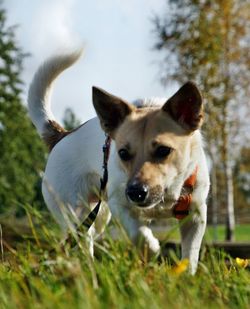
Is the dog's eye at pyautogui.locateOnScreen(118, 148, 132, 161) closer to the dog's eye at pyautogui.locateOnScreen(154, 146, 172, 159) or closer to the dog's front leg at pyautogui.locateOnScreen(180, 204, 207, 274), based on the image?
the dog's eye at pyautogui.locateOnScreen(154, 146, 172, 159)

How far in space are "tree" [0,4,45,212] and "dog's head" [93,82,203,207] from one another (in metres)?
29.3

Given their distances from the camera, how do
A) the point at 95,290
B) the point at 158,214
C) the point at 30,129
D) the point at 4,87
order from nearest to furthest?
1. the point at 95,290
2. the point at 158,214
3. the point at 4,87
4. the point at 30,129

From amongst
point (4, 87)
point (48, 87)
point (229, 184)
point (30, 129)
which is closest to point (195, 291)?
point (48, 87)

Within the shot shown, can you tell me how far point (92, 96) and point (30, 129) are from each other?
134ft

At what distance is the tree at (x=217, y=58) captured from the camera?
26125 mm

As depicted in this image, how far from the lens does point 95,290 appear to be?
8.35 feet

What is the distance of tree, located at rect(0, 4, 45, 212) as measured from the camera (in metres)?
37.7

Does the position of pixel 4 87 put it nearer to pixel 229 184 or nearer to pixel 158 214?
pixel 229 184

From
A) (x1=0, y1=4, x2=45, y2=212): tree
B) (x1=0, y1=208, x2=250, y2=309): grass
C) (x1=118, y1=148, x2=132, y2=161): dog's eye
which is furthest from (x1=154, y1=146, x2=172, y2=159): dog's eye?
(x1=0, y1=4, x2=45, y2=212): tree

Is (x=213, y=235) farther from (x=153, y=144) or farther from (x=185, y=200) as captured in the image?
(x=153, y=144)

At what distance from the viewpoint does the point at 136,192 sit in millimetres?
4211

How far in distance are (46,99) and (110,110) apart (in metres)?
1.93

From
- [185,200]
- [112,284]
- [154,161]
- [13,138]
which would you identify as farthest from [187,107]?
[13,138]

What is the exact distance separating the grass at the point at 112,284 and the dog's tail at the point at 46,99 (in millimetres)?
3447
